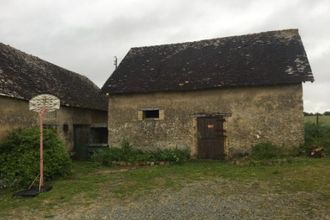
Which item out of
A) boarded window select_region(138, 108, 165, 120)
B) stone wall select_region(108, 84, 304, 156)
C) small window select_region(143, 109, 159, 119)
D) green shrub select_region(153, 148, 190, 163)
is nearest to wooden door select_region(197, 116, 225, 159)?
stone wall select_region(108, 84, 304, 156)

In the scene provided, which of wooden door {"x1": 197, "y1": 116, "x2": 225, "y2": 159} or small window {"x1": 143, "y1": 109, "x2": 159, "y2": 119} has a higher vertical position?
small window {"x1": 143, "y1": 109, "x2": 159, "y2": 119}

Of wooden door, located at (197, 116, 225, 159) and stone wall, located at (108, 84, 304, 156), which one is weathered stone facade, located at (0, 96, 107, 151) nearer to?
stone wall, located at (108, 84, 304, 156)

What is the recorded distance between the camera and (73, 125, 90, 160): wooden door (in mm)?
20047

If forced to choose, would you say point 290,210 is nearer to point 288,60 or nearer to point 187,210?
point 187,210

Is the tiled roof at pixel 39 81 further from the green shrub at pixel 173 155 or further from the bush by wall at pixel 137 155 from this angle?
the green shrub at pixel 173 155

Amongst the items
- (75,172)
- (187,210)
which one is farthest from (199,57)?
(187,210)

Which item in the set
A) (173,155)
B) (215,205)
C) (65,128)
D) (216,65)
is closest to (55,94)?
(65,128)

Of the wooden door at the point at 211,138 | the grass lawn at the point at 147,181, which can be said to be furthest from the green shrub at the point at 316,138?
the wooden door at the point at 211,138

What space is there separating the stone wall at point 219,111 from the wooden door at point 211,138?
0.23m

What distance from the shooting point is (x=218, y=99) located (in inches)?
666

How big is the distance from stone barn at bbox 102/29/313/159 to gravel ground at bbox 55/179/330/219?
6.45 m

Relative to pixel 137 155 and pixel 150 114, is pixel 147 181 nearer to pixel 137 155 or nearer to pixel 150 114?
pixel 137 155

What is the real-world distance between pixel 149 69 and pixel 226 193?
11.2 meters

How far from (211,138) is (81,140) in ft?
25.9
